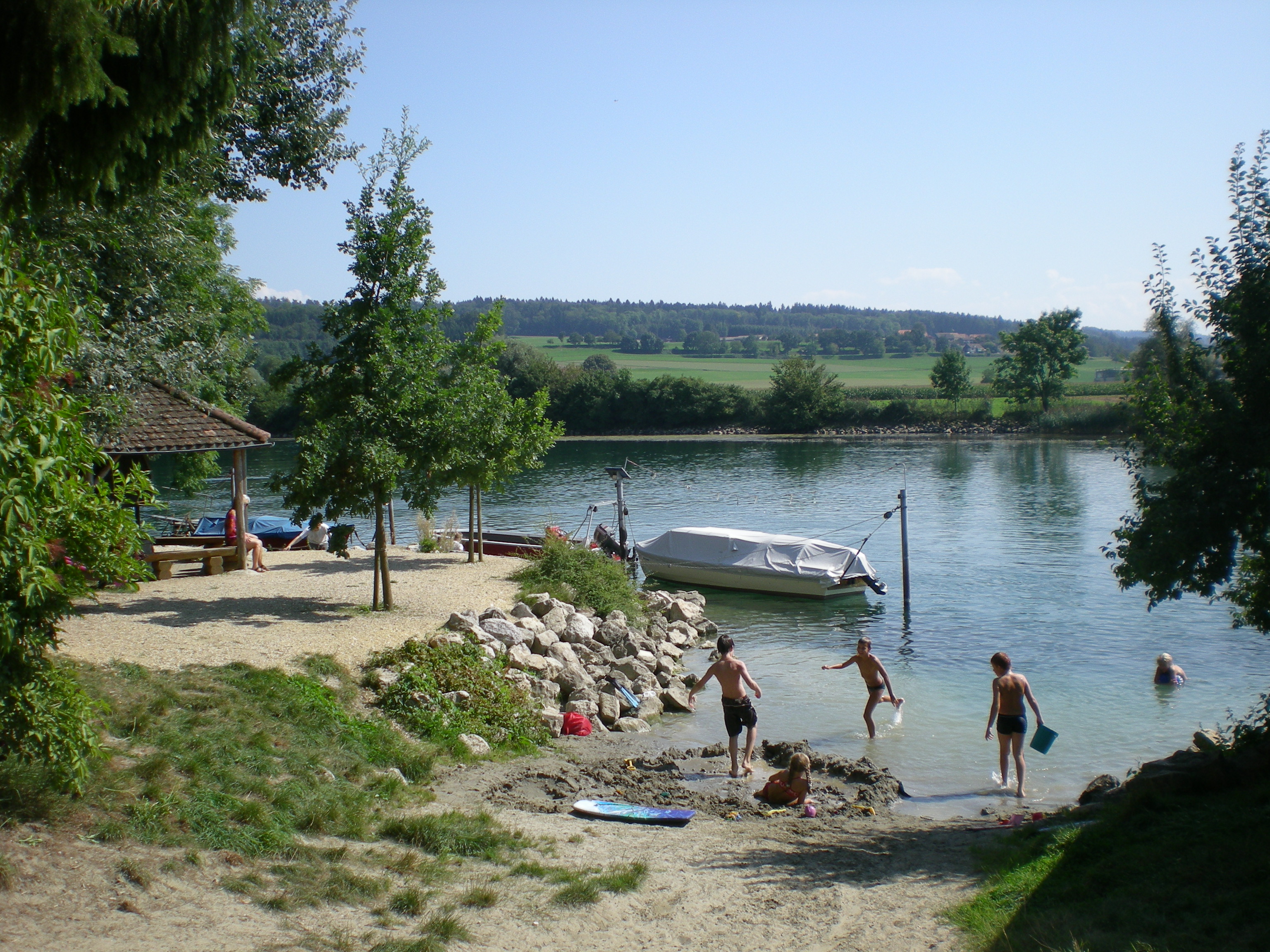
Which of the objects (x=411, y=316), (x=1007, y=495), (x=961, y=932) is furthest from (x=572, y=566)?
(x=1007, y=495)

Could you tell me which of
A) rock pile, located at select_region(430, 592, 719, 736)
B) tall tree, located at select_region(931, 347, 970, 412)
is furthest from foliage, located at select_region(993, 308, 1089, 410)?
rock pile, located at select_region(430, 592, 719, 736)

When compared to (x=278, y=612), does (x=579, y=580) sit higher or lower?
lower

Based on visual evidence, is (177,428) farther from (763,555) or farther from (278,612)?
(763,555)

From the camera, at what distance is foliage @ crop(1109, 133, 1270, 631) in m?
9.70

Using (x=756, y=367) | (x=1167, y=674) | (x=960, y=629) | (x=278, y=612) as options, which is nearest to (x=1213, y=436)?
(x=1167, y=674)

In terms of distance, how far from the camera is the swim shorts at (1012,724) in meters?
13.4

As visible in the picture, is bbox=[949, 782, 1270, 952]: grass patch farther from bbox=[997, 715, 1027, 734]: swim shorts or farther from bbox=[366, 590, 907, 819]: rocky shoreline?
bbox=[997, 715, 1027, 734]: swim shorts

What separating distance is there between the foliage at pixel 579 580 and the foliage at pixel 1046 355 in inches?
3451

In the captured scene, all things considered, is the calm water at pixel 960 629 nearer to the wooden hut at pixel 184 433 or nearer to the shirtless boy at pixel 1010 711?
the shirtless boy at pixel 1010 711

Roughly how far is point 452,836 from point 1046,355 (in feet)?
340

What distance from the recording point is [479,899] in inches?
302

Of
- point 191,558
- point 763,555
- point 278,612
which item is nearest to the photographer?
point 278,612

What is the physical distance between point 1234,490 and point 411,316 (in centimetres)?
1393

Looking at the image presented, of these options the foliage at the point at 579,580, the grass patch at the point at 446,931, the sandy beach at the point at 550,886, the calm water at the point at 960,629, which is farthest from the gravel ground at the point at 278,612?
the grass patch at the point at 446,931
